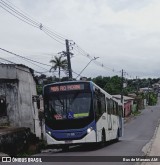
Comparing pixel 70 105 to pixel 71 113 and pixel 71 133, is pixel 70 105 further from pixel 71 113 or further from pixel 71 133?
pixel 71 133

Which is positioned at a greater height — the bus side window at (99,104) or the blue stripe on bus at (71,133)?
the bus side window at (99,104)

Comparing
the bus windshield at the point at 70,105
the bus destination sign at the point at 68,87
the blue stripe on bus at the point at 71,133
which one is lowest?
the blue stripe on bus at the point at 71,133

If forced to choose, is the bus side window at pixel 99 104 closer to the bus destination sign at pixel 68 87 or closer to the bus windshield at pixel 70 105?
the bus windshield at pixel 70 105

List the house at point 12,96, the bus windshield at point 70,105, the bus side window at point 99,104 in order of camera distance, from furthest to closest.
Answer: the house at point 12,96 < the bus side window at point 99,104 < the bus windshield at point 70,105

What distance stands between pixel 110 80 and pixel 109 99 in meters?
84.9

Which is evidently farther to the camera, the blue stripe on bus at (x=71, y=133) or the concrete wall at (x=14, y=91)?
the concrete wall at (x=14, y=91)

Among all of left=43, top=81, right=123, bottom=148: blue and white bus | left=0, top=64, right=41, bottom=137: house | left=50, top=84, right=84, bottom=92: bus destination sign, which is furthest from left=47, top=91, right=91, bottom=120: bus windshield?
left=0, top=64, right=41, bottom=137: house

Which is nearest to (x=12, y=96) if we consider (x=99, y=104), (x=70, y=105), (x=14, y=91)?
(x=14, y=91)

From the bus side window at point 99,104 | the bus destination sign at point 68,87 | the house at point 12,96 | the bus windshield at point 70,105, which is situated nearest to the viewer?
the bus windshield at point 70,105

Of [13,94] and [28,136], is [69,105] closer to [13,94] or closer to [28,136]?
[28,136]

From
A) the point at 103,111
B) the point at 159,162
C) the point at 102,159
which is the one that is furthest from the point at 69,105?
the point at 159,162

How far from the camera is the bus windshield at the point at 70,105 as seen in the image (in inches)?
778

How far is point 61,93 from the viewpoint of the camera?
20094 mm

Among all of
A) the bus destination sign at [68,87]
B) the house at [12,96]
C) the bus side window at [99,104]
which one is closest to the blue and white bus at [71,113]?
the bus destination sign at [68,87]
